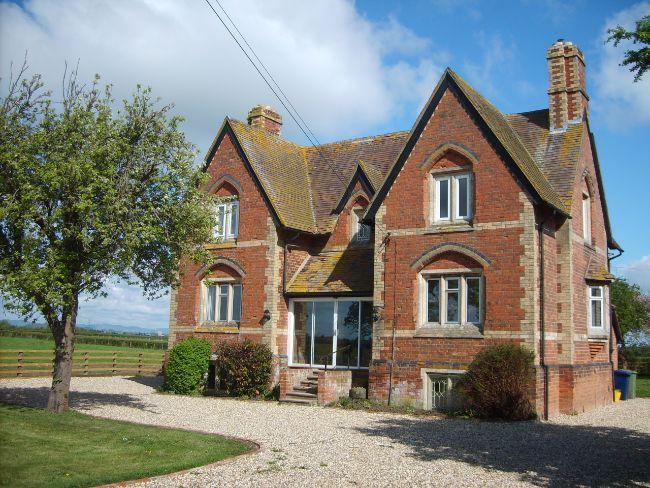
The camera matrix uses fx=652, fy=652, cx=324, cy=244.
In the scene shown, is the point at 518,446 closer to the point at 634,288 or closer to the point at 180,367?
the point at 180,367

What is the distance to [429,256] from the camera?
2020 cm

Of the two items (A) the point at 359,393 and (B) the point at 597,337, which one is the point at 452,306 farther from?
(B) the point at 597,337

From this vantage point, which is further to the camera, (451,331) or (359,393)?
(359,393)

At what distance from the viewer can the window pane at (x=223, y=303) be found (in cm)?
2530

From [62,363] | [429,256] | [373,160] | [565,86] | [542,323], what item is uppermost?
[565,86]

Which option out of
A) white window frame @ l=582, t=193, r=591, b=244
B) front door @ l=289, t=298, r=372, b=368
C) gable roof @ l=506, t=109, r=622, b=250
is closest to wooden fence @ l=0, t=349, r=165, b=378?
front door @ l=289, t=298, r=372, b=368

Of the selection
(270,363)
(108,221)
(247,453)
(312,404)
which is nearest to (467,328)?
(312,404)

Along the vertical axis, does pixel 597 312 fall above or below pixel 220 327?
above

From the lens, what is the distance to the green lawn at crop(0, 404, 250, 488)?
1000 cm

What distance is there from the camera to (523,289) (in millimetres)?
18547

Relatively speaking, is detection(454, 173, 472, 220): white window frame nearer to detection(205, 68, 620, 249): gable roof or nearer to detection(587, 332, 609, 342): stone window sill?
detection(205, 68, 620, 249): gable roof

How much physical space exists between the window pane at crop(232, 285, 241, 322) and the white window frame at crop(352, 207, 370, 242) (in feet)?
16.0

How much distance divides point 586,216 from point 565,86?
468 cm

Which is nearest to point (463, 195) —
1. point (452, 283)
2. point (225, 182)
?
point (452, 283)
